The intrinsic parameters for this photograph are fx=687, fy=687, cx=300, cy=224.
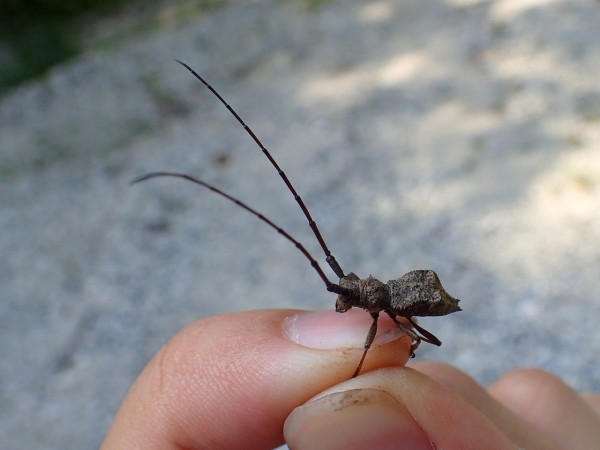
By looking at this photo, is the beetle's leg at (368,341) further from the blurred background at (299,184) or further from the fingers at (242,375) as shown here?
the blurred background at (299,184)

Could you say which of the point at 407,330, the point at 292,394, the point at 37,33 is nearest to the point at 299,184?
the point at 407,330

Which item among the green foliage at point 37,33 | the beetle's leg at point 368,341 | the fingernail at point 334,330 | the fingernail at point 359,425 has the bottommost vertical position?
the fingernail at point 359,425

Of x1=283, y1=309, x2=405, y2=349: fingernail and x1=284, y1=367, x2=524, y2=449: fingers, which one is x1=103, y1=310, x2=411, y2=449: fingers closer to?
x1=283, y1=309, x2=405, y2=349: fingernail

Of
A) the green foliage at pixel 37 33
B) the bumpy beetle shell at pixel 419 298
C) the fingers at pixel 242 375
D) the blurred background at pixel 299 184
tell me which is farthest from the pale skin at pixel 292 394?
the green foliage at pixel 37 33

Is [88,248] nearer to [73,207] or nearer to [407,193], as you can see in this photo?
[73,207]

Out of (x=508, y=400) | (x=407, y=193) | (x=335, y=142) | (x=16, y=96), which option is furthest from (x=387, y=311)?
(x=16, y=96)

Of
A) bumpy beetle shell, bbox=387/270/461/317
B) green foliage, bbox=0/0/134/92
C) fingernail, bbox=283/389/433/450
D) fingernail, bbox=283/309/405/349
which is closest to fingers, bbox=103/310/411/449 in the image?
fingernail, bbox=283/309/405/349

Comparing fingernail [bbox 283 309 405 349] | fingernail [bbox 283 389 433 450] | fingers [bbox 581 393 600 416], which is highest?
fingernail [bbox 283 309 405 349]

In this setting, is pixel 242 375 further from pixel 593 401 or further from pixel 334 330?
pixel 593 401
